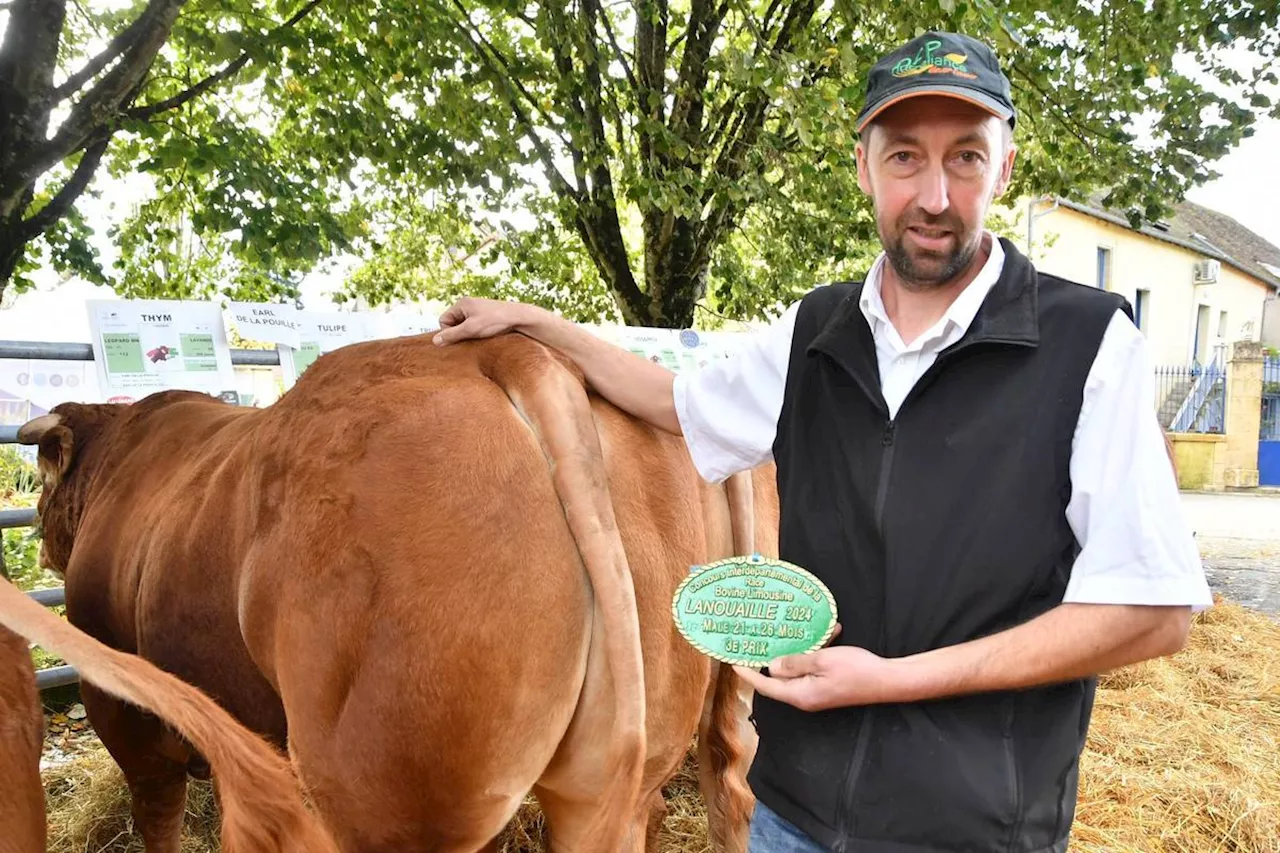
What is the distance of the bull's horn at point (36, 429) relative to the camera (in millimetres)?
3502

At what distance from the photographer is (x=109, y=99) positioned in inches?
178

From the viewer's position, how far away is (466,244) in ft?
32.0

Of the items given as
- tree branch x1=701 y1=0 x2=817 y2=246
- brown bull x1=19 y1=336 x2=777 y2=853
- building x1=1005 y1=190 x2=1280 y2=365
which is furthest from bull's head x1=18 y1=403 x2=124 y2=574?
building x1=1005 y1=190 x2=1280 y2=365

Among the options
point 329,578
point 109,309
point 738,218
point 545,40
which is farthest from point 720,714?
point 738,218

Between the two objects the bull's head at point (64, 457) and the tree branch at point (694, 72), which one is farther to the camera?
the tree branch at point (694, 72)

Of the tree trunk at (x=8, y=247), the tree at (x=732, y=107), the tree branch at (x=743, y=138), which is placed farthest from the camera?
the tree branch at (x=743, y=138)

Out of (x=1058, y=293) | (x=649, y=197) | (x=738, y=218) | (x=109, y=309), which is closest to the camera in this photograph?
(x=1058, y=293)

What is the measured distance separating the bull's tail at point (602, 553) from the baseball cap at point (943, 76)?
2.68 feet

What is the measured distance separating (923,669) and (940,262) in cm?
65

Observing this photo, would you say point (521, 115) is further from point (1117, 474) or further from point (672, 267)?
point (1117, 474)

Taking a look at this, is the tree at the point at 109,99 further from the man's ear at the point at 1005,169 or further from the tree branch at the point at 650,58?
the man's ear at the point at 1005,169

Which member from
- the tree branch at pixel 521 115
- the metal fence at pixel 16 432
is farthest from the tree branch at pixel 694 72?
the metal fence at pixel 16 432

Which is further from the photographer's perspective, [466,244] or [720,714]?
[466,244]

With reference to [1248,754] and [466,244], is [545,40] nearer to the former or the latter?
[466,244]
